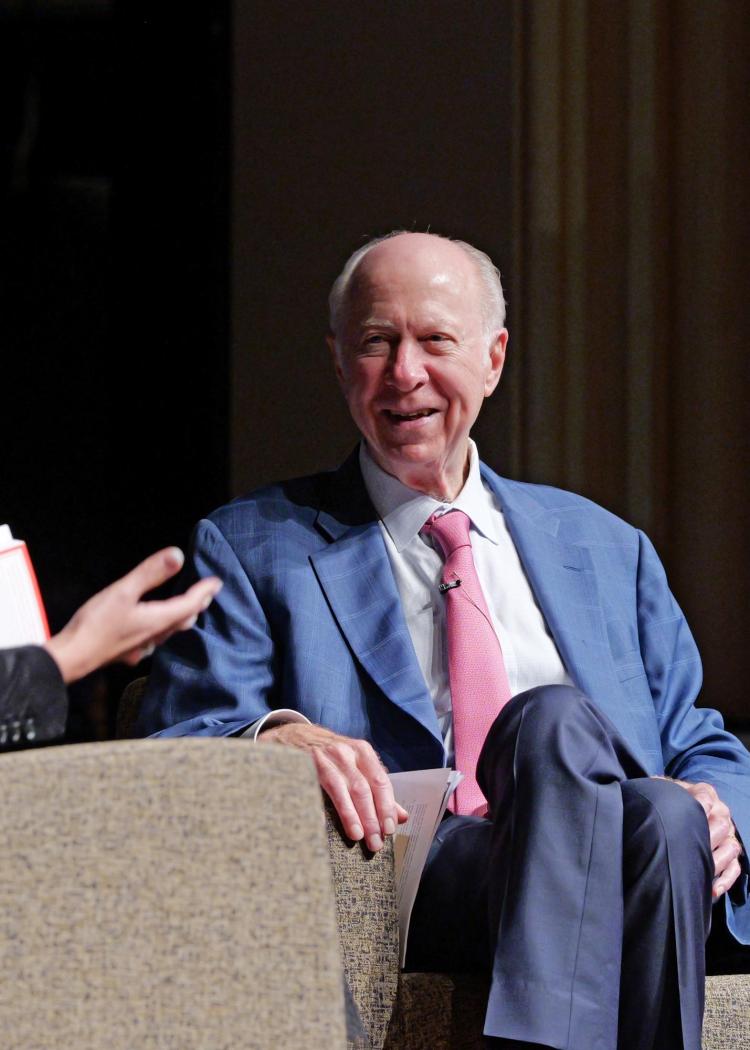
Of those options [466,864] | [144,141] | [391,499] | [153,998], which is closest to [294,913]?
[153,998]

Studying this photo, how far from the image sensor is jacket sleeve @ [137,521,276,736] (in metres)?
1.73

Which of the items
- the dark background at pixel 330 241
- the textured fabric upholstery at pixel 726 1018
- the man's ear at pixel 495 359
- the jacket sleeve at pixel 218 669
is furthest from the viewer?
the dark background at pixel 330 241

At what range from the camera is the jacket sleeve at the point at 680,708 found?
1795 millimetres

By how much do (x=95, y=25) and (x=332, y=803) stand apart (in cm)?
229

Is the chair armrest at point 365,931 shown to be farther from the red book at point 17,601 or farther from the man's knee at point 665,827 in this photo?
the red book at point 17,601

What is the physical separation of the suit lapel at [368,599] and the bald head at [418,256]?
0.28 m

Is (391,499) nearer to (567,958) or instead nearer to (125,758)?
(567,958)

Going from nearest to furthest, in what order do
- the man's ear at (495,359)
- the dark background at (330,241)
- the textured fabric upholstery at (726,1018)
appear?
1. the textured fabric upholstery at (726,1018)
2. the man's ear at (495,359)
3. the dark background at (330,241)

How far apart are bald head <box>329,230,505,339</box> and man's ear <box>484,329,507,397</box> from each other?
22mm

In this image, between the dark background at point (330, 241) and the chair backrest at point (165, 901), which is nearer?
the chair backrest at point (165, 901)

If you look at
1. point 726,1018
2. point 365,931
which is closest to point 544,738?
point 365,931

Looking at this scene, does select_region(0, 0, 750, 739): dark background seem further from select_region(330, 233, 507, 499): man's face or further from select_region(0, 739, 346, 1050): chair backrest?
select_region(0, 739, 346, 1050): chair backrest

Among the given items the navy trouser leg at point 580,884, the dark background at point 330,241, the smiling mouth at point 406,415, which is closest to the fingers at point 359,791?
the navy trouser leg at point 580,884

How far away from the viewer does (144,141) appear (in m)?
3.16
